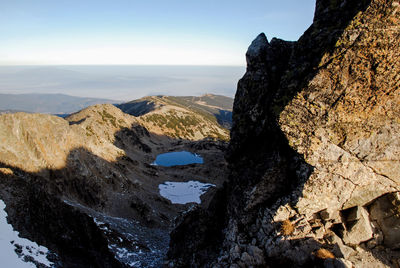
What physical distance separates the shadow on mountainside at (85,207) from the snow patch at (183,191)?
10.5 ft

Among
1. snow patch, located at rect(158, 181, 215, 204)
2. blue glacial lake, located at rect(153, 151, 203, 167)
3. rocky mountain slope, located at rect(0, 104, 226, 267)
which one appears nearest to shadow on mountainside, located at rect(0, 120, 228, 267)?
rocky mountain slope, located at rect(0, 104, 226, 267)

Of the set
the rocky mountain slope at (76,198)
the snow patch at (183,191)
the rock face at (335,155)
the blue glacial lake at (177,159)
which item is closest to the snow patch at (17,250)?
the rocky mountain slope at (76,198)

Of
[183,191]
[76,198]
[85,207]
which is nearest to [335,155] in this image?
[85,207]

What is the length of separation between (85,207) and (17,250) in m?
18.6

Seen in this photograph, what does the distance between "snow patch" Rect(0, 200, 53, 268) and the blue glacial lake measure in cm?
7834

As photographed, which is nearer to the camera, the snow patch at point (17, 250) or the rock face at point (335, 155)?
the rock face at point (335, 155)

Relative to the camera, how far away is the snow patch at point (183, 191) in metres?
65.8

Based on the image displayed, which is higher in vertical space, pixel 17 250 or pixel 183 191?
pixel 17 250

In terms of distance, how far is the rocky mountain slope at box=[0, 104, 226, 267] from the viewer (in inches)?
1031

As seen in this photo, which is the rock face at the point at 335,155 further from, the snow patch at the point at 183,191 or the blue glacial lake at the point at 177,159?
the blue glacial lake at the point at 177,159

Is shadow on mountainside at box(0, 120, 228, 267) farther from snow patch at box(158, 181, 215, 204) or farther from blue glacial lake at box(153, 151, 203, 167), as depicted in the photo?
blue glacial lake at box(153, 151, 203, 167)

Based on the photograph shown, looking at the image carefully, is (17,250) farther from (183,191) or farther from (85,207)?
(183,191)

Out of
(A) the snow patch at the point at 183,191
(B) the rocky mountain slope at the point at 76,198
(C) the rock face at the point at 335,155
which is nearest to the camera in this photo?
(C) the rock face at the point at 335,155

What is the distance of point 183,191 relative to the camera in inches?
2830
